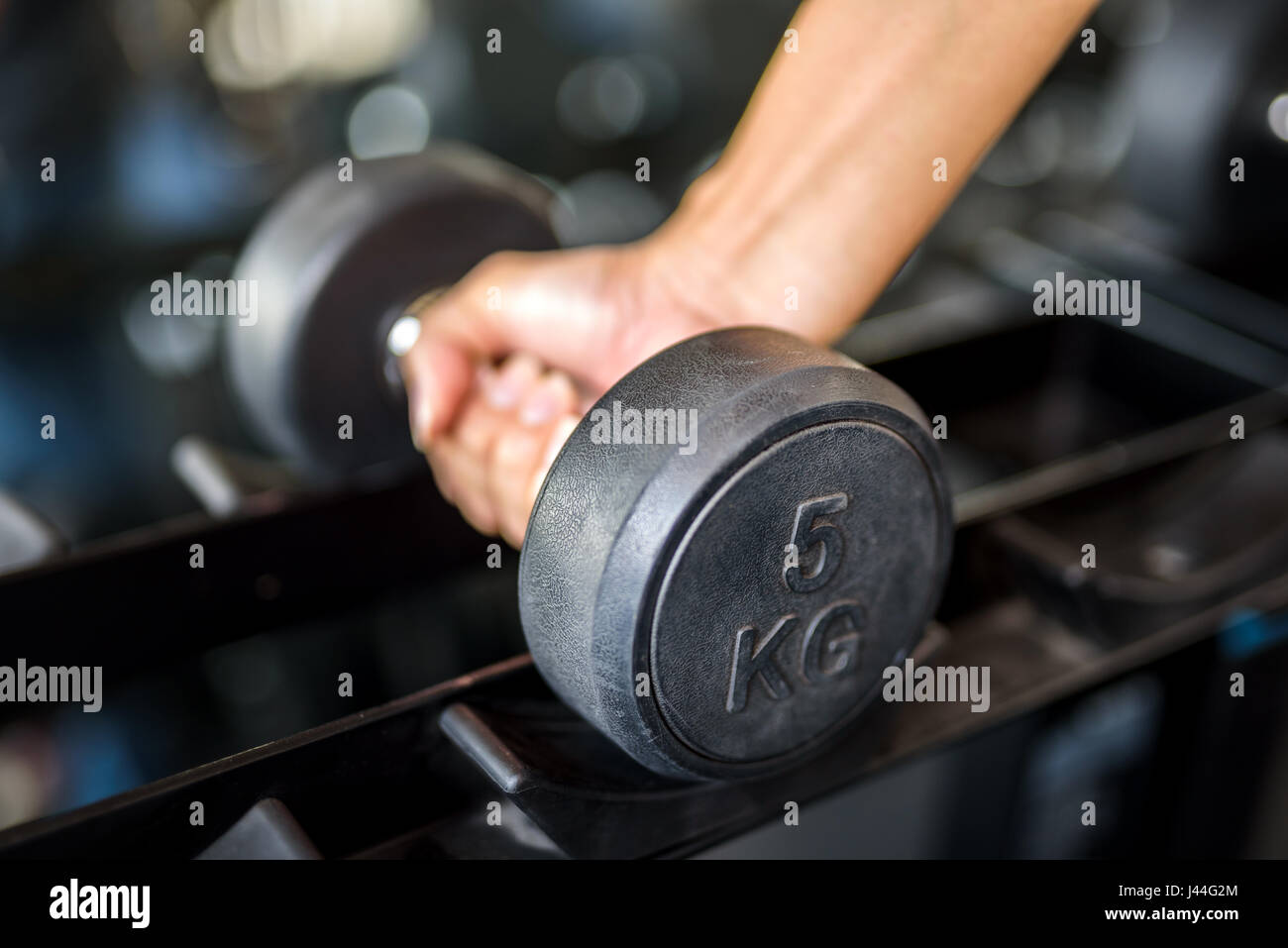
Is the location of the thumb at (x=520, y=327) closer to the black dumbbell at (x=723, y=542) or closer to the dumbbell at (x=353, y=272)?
the dumbbell at (x=353, y=272)

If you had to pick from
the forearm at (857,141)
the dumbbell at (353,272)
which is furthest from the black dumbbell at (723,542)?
the dumbbell at (353,272)

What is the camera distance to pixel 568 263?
960 millimetres

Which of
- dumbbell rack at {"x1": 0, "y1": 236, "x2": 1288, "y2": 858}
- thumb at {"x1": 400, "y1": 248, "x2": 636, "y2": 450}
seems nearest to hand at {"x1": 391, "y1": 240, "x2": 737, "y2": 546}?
thumb at {"x1": 400, "y1": 248, "x2": 636, "y2": 450}

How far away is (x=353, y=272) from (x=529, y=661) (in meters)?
0.49

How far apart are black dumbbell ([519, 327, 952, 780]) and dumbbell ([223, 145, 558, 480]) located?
491 mm

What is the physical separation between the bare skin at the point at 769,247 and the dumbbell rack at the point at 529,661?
13 cm

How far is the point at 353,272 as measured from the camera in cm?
101

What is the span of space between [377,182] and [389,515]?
30cm

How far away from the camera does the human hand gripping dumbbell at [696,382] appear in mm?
557

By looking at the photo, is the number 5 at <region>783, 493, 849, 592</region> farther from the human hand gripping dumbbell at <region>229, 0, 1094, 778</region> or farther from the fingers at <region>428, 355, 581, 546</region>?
the fingers at <region>428, 355, 581, 546</region>

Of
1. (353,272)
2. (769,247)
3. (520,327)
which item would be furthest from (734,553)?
(353,272)
